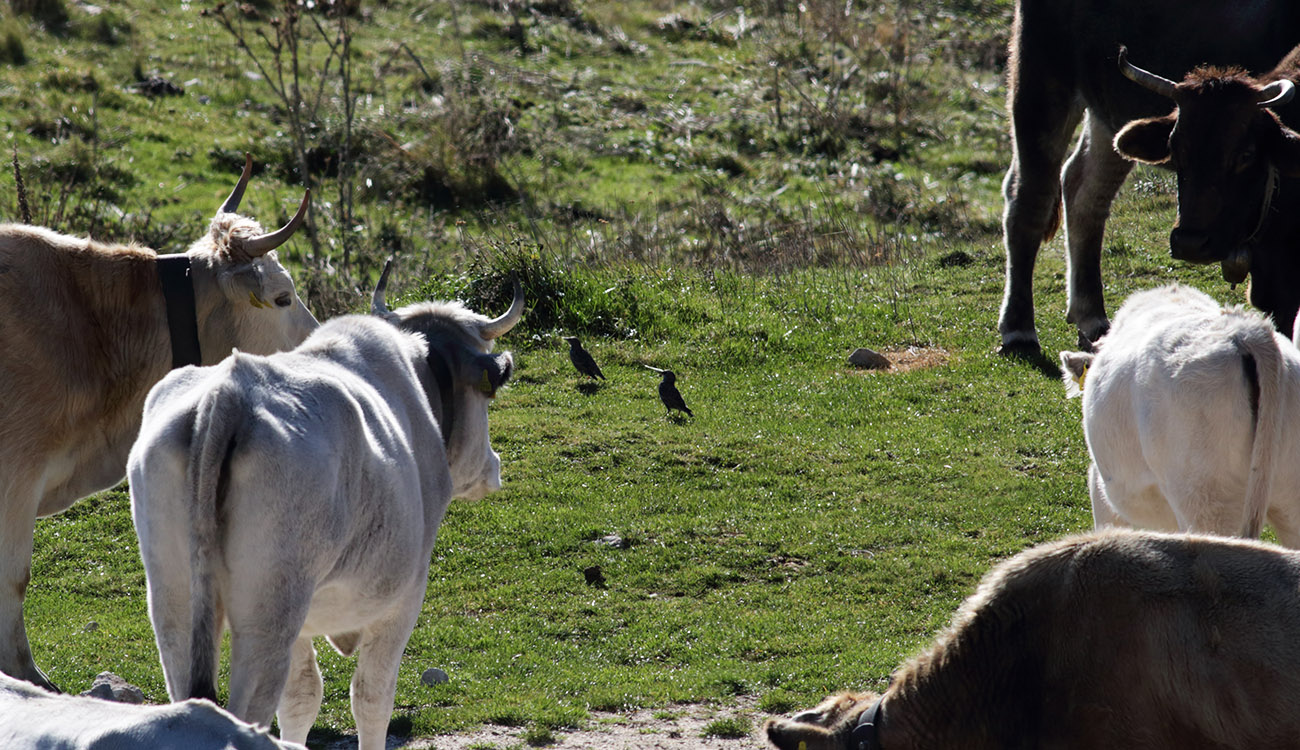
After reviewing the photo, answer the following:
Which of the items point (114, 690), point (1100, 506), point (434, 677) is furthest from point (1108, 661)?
point (114, 690)

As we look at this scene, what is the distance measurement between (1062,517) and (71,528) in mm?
5898

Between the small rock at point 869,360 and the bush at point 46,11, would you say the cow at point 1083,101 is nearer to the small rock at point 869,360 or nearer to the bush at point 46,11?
the small rock at point 869,360

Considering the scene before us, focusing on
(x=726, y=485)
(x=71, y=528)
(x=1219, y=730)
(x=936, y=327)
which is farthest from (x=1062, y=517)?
(x=71, y=528)

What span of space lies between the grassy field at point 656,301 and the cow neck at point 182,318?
153 cm

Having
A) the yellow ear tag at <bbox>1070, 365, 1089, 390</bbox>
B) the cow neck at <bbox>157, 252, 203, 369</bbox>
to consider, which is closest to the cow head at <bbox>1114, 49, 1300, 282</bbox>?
the yellow ear tag at <bbox>1070, 365, 1089, 390</bbox>

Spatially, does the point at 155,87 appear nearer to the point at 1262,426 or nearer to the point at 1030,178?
the point at 1030,178

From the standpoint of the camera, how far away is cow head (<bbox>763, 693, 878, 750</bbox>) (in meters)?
3.89

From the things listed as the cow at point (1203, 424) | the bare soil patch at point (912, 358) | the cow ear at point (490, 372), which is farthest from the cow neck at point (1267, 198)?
the cow ear at point (490, 372)

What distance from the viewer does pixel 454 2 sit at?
23938mm

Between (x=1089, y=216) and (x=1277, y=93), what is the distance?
10.7 ft

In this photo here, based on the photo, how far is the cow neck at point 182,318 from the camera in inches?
249

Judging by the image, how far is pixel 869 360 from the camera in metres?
10.8

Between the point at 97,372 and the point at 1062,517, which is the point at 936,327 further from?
the point at 97,372

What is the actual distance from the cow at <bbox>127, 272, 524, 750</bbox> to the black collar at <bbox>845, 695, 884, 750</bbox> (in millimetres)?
1581
